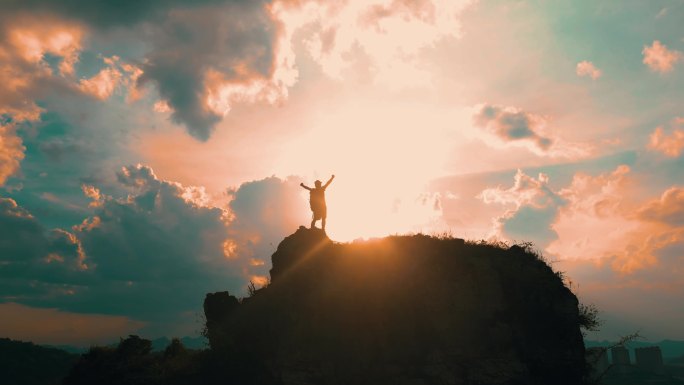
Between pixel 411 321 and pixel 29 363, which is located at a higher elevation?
pixel 411 321

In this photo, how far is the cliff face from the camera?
20812mm

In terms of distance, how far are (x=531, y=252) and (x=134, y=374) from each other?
22999 millimetres

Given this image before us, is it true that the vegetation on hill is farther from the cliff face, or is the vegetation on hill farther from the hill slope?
the hill slope

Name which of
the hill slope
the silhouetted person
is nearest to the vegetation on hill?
the silhouetted person

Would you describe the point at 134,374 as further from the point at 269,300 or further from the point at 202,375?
the point at 269,300

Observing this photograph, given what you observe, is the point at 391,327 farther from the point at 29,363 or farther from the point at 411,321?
the point at 29,363

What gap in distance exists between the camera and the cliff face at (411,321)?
20.8 meters

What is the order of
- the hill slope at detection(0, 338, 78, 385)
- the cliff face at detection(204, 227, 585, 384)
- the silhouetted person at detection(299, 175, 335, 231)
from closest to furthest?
the cliff face at detection(204, 227, 585, 384) < the silhouetted person at detection(299, 175, 335, 231) < the hill slope at detection(0, 338, 78, 385)

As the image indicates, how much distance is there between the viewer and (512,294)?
22.7 meters

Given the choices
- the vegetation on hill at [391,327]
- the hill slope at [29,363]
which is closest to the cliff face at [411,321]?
the vegetation on hill at [391,327]

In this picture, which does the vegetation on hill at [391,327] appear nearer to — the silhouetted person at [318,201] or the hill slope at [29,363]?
the silhouetted person at [318,201]

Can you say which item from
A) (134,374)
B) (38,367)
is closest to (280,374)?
(134,374)

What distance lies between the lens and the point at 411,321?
21.9m

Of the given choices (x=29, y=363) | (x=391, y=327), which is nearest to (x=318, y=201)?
(x=391, y=327)
